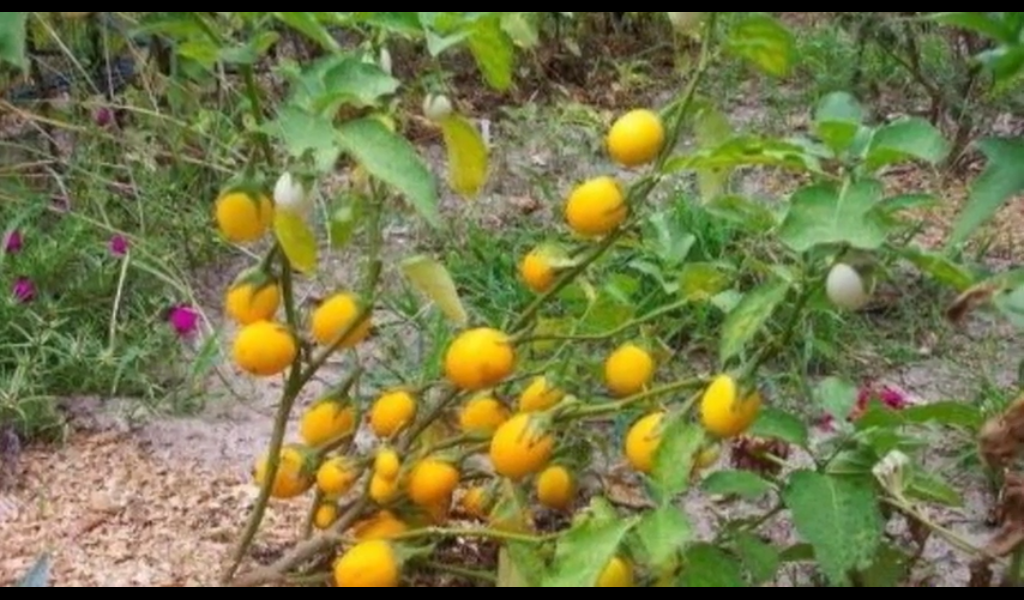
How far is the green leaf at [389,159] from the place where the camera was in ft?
4.28

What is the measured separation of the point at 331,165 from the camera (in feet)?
4.40

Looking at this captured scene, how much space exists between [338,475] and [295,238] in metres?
0.27

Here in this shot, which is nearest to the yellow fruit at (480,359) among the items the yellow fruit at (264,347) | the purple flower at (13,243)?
the yellow fruit at (264,347)

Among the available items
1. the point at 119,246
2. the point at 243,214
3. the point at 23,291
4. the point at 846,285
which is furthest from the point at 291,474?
the point at 119,246

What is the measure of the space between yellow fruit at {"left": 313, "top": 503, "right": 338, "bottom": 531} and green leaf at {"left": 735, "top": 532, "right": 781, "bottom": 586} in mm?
364

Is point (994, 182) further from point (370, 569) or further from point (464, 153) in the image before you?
point (370, 569)

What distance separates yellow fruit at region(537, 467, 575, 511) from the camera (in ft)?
5.07

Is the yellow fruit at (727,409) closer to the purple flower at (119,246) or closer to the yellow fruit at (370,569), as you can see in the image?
the yellow fruit at (370,569)

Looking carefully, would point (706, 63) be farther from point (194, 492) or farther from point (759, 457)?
point (194, 492)

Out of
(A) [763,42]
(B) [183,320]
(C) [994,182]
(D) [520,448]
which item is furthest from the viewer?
(B) [183,320]

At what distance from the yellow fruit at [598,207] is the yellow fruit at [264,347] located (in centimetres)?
26

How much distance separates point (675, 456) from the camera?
4.59 ft

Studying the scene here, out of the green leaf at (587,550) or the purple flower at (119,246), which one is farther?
the purple flower at (119,246)

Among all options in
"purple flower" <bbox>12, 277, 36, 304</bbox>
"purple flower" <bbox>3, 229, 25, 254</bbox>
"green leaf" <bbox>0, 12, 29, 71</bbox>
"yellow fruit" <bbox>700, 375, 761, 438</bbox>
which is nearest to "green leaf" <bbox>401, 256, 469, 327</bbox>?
"yellow fruit" <bbox>700, 375, 761, 438</bbox>
